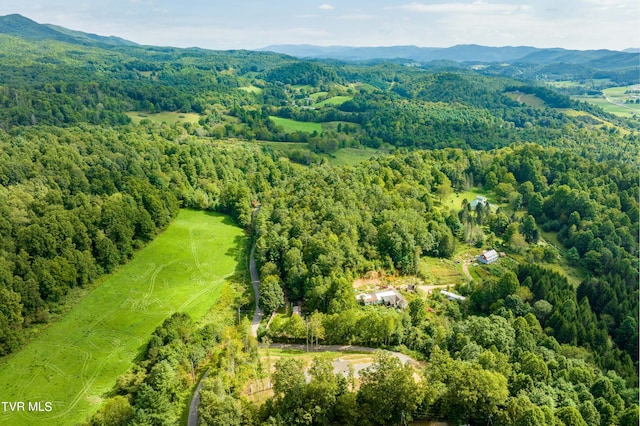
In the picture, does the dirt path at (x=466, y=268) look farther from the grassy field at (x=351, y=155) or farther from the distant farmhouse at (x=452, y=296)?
the grassy field at (x=351, y=155)

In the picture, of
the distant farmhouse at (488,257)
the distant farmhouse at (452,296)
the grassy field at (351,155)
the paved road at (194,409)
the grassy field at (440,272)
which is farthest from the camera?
the grassy field at (351,155)

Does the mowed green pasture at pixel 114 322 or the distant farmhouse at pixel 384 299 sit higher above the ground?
the distant farmhouse at pixel 384 299

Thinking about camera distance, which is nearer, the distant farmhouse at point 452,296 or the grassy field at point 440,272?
the distant farmhouse at point 452,296

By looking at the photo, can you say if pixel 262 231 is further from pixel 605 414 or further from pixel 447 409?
pixel 605 414

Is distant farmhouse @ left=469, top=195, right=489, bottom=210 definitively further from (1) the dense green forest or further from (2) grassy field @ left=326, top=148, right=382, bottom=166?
(2) grassy field @ left=326, top=148, right=382, bottom=166

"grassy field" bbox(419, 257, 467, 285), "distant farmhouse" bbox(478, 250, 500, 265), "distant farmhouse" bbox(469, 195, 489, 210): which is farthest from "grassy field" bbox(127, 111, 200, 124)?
"distant farmhouse" bbox(478, 250, 500, 265)

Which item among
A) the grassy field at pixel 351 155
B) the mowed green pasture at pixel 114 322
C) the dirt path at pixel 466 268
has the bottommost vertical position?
the mowed green pasture at pixel 114 322

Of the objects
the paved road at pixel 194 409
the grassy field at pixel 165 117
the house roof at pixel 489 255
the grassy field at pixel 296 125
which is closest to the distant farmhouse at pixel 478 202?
the house roof at pixel 489 255
